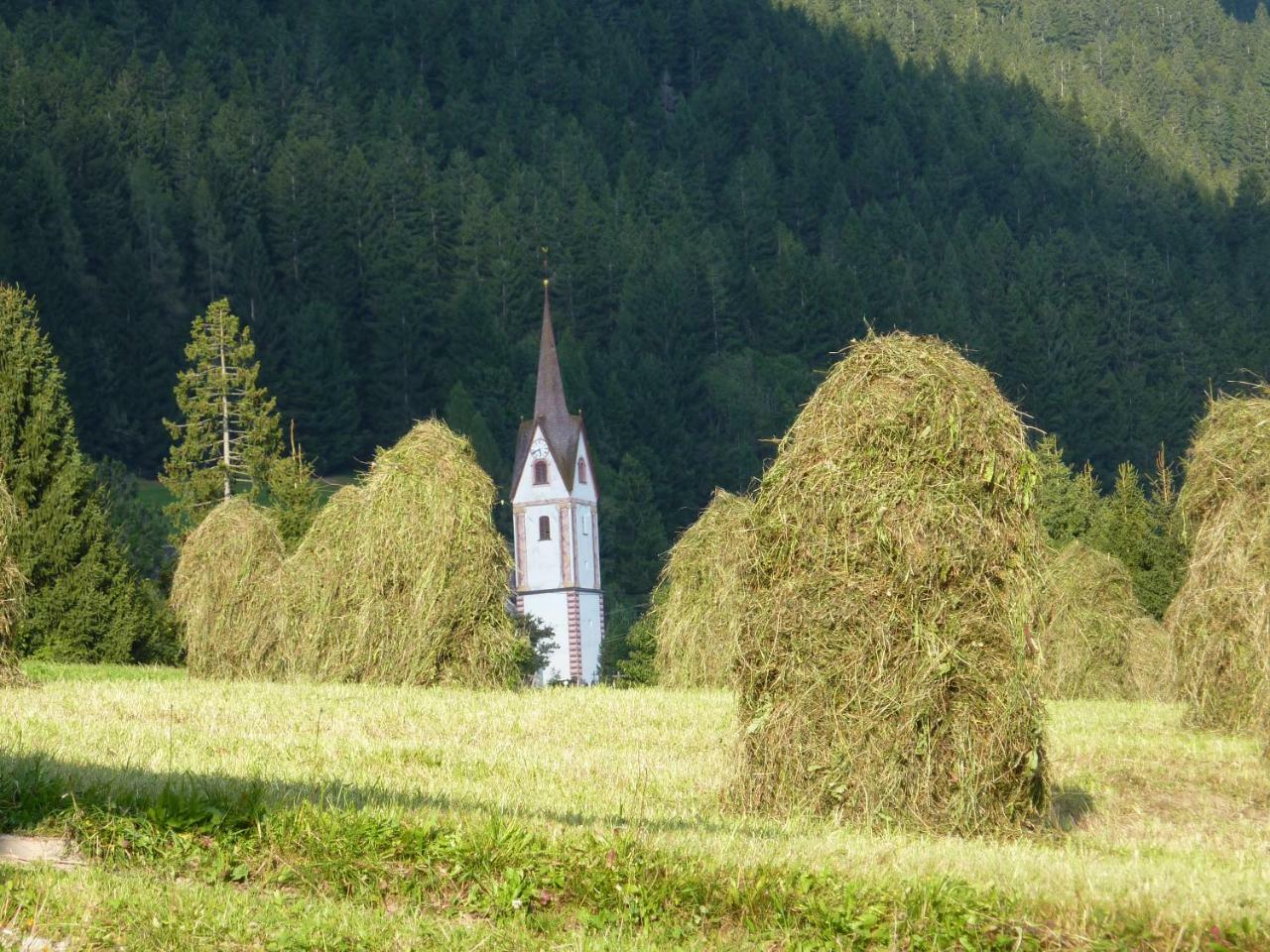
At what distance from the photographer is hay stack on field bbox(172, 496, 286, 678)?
2931cm

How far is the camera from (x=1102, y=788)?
50.8ft

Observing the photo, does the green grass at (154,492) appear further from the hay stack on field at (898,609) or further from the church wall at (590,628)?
the hay stack on field at (898,609)

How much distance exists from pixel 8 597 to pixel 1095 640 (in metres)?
22.8

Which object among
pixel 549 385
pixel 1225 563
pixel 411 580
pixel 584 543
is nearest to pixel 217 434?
pixel 584 543

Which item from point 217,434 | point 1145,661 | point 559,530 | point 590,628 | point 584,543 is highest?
point 217,434

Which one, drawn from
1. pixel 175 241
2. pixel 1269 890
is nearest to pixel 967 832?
pixel 1269 890

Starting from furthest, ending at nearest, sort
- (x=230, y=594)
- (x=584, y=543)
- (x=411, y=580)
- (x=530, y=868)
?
(x=584, y=543) → (x=230, y=594) → (x=411, y=580) → (x=530, y=868)

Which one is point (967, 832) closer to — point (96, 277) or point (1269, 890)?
point (1269, 890)

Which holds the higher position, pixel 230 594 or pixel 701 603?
pixel 230 594

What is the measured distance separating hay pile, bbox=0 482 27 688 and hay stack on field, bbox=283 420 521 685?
18.3 feet

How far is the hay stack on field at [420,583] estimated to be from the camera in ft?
80.4

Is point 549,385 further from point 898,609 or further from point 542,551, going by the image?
point 898,609

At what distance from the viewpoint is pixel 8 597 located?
2061cm

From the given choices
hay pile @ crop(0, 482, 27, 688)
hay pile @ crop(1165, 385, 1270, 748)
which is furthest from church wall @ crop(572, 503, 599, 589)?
hay pile @ crop(1165, 385, 1270, 748)
